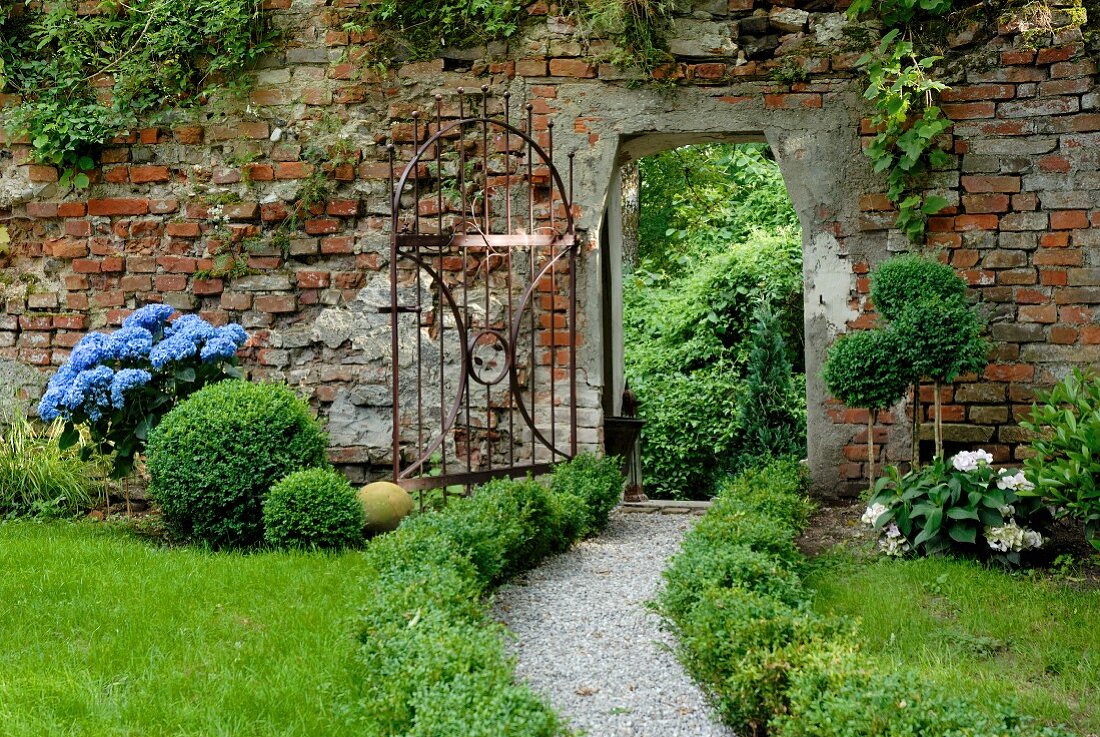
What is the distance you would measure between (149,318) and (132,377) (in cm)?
48

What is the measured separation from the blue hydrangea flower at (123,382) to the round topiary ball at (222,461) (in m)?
0.31

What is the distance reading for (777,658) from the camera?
2.78m

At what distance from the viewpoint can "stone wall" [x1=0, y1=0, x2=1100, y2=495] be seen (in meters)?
5.93

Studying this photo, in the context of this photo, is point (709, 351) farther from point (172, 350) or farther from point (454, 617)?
point (454, 617)

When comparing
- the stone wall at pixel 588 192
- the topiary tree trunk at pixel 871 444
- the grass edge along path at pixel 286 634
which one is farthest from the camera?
the stone wall at pixel 588 192

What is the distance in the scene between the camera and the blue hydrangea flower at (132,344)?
5539 millimetres

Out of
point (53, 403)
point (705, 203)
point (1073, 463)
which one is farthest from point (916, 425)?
point (705, 203)

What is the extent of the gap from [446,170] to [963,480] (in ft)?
11.0

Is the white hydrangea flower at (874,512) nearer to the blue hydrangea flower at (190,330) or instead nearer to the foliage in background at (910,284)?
the foliage in background at (910,284)

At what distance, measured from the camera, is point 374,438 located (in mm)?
6430

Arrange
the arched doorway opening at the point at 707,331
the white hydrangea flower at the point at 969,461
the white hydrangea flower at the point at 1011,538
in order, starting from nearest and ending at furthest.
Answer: the white hydrangea flower at the point at 1011,538 < the white hydrangea flower at the point at 969,461 < the arched doorway opening at the point at 707,331

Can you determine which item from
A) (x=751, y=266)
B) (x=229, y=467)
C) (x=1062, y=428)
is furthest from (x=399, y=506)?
(x=751, y=266)

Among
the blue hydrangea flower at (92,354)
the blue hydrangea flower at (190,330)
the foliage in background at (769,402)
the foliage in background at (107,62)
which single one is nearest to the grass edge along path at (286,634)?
the blue hydrangea flower at (92,354)

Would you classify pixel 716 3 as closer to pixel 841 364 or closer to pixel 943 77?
pixel 943 77
